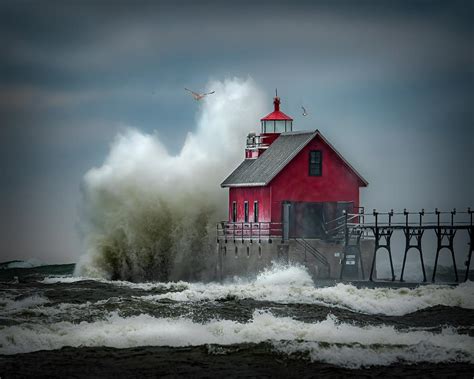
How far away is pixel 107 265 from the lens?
60406 millimetres

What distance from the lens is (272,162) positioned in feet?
184

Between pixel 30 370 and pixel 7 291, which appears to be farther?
pixel 7 291

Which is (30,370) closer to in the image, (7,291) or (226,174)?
(7,291)

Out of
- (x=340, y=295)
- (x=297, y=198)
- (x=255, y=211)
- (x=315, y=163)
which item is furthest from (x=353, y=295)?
(x=255, y=211)

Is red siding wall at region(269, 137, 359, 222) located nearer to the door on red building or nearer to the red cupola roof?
the door on red building

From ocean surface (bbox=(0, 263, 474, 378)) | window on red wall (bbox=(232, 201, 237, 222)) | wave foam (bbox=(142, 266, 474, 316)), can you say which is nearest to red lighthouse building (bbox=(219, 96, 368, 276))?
window on red wall (bbox=(232, 201, 237, 222))

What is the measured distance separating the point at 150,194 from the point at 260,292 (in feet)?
56.9

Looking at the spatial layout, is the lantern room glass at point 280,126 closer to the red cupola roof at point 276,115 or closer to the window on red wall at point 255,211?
the red cupola roof at point 276,115

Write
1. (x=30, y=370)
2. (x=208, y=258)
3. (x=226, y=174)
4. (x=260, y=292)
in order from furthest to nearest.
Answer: (x=226, y=174)
(x=208, y=258)
(x=260, y=292)
(x=30, y=370)

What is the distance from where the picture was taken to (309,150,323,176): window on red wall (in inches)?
2153

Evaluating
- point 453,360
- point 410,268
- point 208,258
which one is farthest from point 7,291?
point 410,268

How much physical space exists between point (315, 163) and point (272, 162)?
2.30 meters

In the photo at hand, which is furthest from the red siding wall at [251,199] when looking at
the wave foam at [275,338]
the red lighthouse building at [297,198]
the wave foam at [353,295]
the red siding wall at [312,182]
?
the wave foam at [275,338]

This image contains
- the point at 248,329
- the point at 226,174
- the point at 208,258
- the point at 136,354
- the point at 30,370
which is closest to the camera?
the point at 30,370
